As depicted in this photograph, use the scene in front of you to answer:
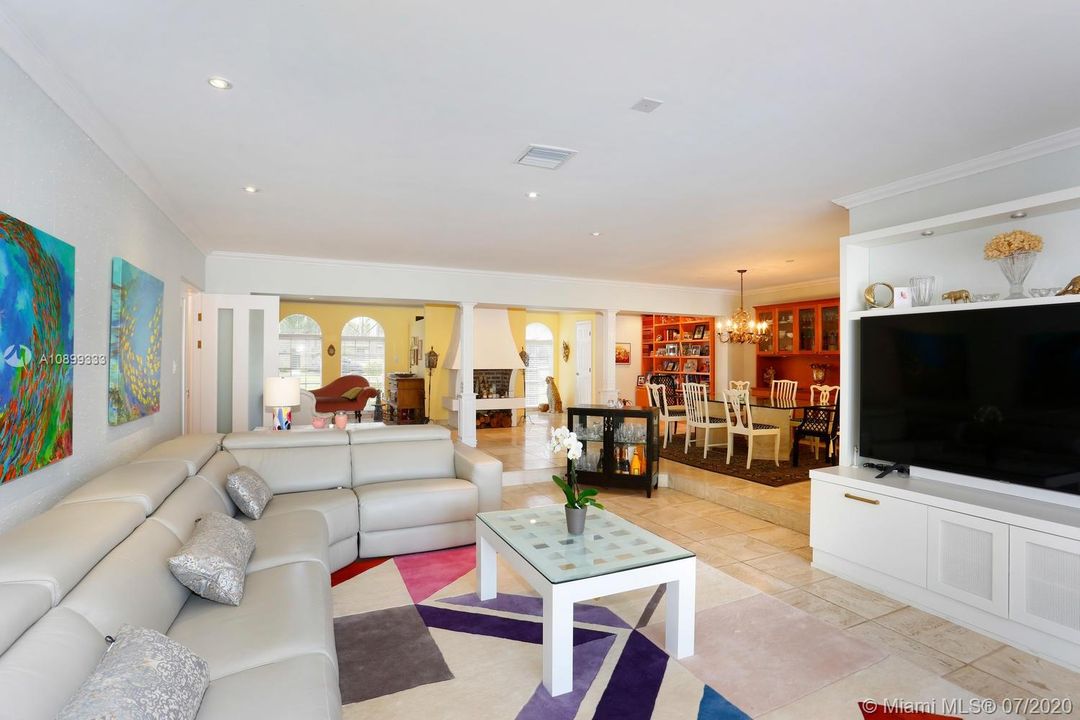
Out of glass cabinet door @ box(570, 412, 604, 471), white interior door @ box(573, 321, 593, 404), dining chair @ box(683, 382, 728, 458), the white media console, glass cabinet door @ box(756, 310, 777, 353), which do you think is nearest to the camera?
the white media console

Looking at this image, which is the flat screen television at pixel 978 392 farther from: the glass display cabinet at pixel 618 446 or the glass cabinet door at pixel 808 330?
the glass cabinet door at pixel 808 330

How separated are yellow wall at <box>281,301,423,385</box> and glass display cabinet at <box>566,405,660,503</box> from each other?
22.7ft

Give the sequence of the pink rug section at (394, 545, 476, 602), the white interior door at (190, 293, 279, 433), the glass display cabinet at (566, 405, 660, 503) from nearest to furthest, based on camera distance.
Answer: the pink rug section at (394, 545, 476, 602) → the white interior door at (190, 293, 279, 433) → the glass display cabinet at (566, 405, 660, 503)

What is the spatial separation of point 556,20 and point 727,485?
15.1 feet

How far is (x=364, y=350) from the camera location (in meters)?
12.1

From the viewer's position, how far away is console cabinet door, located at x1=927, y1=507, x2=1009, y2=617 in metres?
2.66

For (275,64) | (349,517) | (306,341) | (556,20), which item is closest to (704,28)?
(556,20)

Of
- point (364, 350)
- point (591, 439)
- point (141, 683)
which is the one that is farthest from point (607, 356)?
point (141, 683)

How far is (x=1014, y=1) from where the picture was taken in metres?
1.77

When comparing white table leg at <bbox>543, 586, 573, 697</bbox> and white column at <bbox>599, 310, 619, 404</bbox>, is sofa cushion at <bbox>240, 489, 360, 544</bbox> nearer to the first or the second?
white table leg at <bbox>543, 586, 573, 697</bbox>

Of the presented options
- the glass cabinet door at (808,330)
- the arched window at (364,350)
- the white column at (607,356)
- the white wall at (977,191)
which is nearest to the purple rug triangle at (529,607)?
the white wall at (977,191)

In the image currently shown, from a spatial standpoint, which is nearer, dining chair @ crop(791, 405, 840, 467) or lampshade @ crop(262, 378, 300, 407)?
lampshade @ crop(262, 378, 300, 407)

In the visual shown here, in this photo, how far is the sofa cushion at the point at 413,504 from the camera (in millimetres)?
3791

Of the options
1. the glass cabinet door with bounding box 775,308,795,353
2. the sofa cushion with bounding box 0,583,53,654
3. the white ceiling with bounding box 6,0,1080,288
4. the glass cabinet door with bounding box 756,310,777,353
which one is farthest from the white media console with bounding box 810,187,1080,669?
the glass cabinet door with bounding box 756,310,777,353
